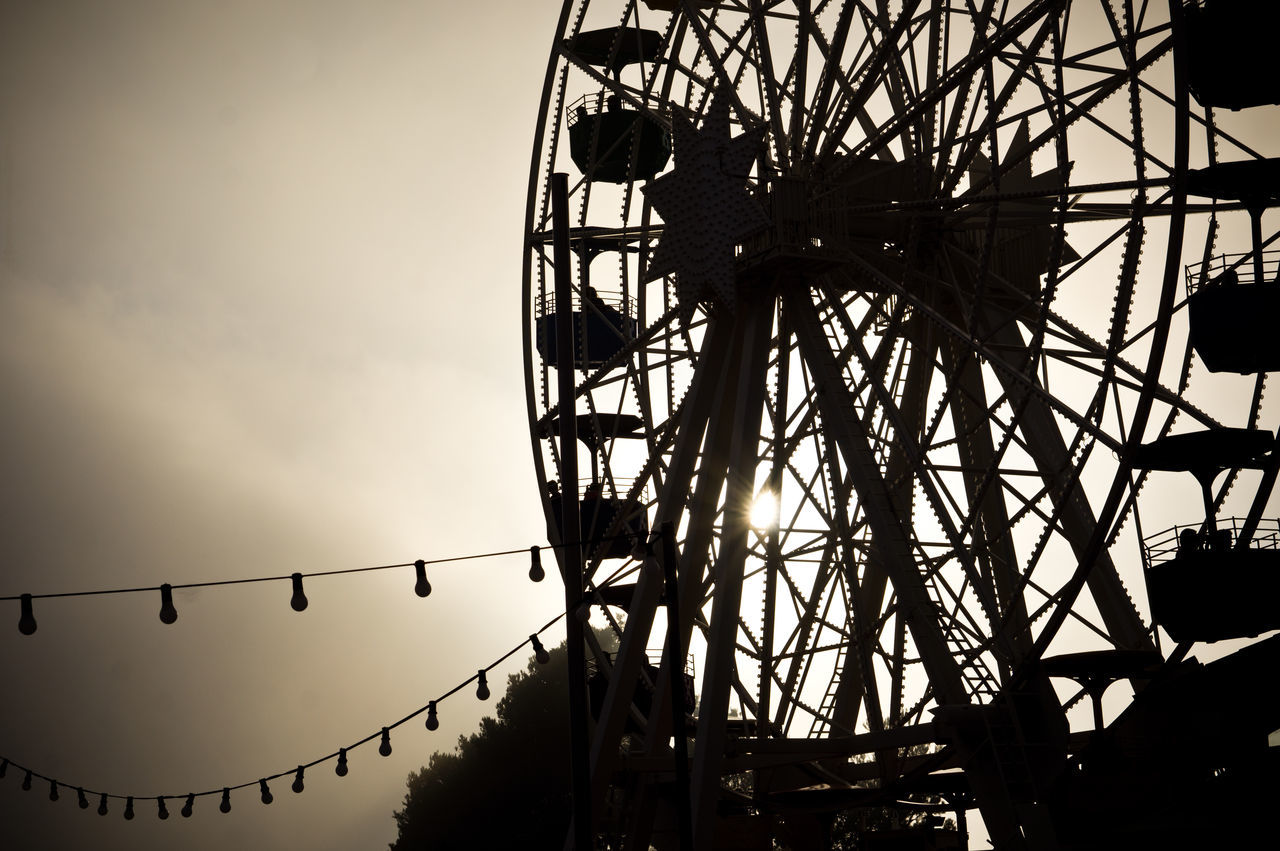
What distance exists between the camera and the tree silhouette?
58594 mm

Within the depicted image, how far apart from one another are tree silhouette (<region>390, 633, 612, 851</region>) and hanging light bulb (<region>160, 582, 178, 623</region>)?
42407 mm

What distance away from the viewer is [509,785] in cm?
6066

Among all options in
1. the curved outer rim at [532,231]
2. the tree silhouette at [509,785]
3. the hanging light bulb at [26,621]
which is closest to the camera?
the hanging light bulb at [26,621]

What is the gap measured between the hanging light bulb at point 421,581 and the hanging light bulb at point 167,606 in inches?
94.8

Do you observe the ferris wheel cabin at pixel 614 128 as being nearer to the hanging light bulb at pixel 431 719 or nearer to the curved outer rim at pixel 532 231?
the curved outer rim at pixel 532 231

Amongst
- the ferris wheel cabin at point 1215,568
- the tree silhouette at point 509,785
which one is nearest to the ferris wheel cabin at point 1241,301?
the ferris wheel cabin at point 1215,568

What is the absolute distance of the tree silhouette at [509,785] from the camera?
192 feet

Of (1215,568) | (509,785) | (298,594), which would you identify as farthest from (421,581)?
(509,785)

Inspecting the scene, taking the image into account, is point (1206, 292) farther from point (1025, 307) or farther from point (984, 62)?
point (1025, 307)

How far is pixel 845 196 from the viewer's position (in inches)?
884

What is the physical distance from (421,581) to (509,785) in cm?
4576

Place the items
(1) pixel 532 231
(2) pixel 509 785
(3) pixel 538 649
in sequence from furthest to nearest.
Answer: 1. (2) pixel 509 785
2. (1) pixel 532 231
3. (3) pixel 538 649

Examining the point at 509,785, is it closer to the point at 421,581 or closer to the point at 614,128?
the point at 614,128

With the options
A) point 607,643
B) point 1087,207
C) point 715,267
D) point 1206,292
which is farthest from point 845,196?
point 607,643
